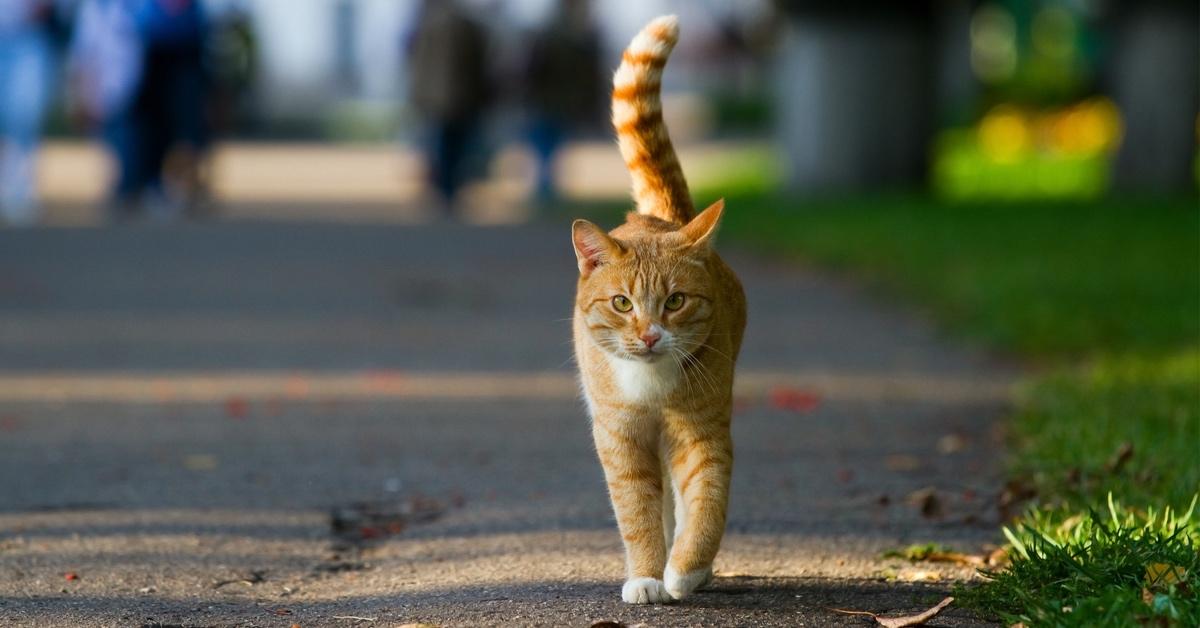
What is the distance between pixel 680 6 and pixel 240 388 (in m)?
37.0

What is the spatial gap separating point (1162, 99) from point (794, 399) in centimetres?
1068

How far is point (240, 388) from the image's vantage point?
311 inches

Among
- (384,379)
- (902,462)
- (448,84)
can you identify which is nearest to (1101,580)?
(902,462)

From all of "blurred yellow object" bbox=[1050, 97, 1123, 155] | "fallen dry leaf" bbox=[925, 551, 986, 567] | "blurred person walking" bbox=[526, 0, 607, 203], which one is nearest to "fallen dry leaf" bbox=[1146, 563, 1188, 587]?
"fallen dry leaf" bbox=[925, 551, 986, 567]

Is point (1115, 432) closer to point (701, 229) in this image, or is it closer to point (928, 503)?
point (928, 503)

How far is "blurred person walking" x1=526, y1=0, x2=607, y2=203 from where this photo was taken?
18703 mm

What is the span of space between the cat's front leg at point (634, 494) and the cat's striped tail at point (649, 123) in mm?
791

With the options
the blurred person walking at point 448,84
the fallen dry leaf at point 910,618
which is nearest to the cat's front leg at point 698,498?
the fallen dry leaf at point 910,618

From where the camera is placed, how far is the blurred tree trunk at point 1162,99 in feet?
54.8

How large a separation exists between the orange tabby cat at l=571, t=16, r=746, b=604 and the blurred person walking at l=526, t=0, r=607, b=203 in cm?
1386

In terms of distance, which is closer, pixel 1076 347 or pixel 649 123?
pixel 649 123

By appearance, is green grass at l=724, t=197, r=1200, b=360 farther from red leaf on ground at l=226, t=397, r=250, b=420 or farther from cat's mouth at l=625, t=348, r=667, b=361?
cat's mouth at l=625, t=348, r=667, b=361

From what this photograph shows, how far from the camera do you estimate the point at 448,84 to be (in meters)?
17.1

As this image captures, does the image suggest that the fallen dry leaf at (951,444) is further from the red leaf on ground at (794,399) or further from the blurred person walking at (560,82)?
the blurred person walking at (560,82)
